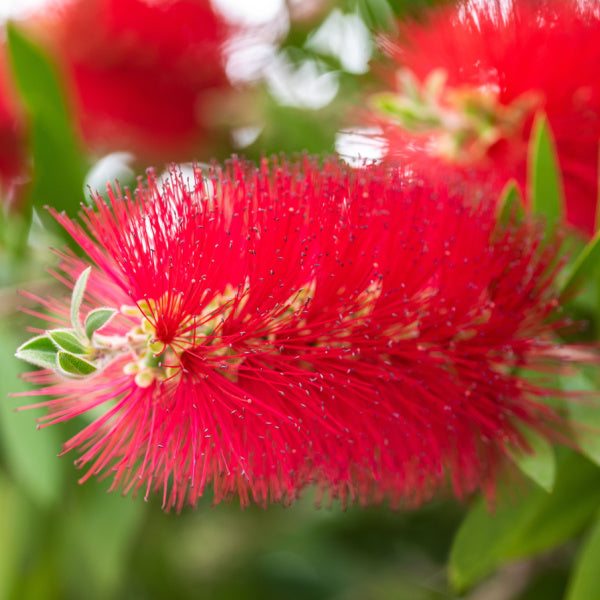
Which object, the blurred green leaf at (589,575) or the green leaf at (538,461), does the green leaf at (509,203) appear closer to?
the green leaf at (538,461)

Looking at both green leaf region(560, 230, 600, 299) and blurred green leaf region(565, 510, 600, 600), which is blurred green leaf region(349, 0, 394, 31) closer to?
green leaf region(560, 230, 600, 299)

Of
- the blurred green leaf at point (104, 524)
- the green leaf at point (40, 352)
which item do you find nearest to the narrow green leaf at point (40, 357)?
the green leaf at point (40, 352)

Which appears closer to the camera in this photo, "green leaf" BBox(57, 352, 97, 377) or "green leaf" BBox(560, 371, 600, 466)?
"green leaf" BBox(57, 352, 97, 377)

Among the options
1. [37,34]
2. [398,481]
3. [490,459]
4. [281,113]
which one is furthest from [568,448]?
[37,34]

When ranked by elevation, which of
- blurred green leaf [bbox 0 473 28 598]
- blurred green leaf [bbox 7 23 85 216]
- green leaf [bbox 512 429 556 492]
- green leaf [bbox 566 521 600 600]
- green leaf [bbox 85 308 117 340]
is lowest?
blurred green leaf [bbox 0 473 28 598]

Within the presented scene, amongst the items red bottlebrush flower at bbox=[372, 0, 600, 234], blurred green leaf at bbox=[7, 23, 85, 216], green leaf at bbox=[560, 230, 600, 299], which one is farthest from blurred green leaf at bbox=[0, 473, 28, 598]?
→ green leaf at bbox=[560, 230, 600, 299]

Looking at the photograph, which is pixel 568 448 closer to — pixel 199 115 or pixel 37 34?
pixel 199 115
